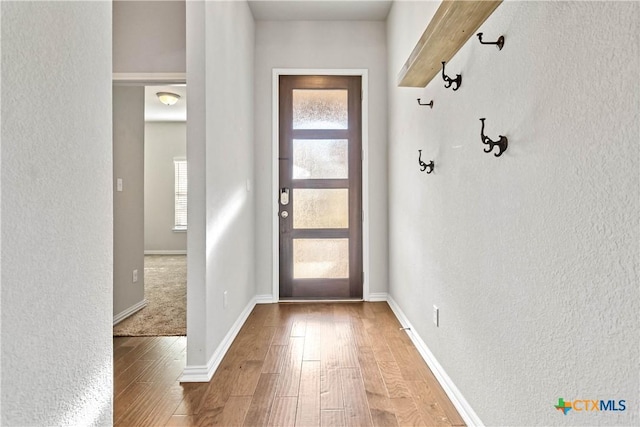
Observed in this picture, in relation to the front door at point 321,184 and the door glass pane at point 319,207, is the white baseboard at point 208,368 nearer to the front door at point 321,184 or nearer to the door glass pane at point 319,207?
the front door at point 321,184

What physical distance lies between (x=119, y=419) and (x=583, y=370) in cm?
182

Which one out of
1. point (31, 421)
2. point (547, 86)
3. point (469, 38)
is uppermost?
point (469, 38)

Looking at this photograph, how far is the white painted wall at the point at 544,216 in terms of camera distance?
80cm

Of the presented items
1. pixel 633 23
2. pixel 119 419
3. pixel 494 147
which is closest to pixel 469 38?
pixel 494 147

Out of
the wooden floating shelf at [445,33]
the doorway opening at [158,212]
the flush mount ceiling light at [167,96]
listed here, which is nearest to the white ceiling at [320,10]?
the doorway opening at [158,212]

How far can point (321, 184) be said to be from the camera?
3.71 metres

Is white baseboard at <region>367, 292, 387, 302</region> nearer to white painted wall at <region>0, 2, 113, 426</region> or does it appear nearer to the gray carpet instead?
the gray carpet

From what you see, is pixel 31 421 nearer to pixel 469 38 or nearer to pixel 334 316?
pixel 469 38

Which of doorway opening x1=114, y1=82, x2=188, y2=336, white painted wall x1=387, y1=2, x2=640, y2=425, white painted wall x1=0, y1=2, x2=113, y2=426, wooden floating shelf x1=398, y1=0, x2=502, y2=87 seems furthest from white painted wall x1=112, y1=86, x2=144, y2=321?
white painted wall x1=387, y1=2, x2=640, y2=425

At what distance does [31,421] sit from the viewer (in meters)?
0.79

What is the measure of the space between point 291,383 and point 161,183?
6.90 metres

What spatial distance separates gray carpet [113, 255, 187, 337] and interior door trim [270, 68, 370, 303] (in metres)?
0.95

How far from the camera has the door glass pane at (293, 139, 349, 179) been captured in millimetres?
3715

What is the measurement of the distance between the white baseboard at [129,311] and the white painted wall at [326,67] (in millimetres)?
1101
